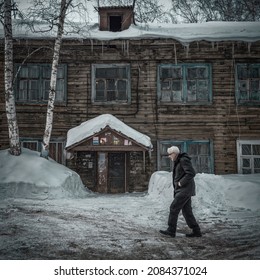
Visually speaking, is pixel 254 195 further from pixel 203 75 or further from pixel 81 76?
pixel 81 76

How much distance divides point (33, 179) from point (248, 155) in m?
7.82

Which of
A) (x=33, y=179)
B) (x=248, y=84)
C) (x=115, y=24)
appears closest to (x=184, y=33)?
(x=115, y=24)

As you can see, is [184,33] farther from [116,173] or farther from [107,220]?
[107,220]

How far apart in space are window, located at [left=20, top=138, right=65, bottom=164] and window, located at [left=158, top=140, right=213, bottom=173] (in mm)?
3807

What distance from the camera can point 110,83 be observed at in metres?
11.7

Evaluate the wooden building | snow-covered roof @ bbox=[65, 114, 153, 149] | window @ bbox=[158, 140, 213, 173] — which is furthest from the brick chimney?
window @ bbox=[158, 140, 213, 173]

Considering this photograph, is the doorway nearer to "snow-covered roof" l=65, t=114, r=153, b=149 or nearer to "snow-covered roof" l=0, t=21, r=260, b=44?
"snow-covered roof" l=65, t=114, r=153, b=149

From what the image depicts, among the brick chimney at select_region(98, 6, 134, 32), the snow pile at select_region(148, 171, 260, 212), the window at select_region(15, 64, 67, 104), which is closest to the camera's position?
the snow pile at select_region(148, 171, 260, 212)

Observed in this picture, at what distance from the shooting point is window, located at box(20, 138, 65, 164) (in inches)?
450

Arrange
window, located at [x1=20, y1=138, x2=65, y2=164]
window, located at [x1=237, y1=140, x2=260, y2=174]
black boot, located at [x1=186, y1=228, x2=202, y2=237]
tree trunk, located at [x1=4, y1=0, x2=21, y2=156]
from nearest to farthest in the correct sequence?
black boot, located at [x1=186, y1=228, x2=202, y2=237] < tree trunk, located at [x1=4, y1=0, x2=21, y2=156] < window, located at [x1=237, y1=140, x2=260, y2=174] < window, located at [x1=20, y1=138, x2=65, y2=164]

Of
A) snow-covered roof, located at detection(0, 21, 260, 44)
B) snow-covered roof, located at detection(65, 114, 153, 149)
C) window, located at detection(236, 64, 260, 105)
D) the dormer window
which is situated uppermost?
the dormer window

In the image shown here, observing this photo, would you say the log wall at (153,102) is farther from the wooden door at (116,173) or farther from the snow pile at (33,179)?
the snow pile at (33,179)

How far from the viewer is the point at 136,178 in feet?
37.4

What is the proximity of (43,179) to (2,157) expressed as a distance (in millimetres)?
1590
